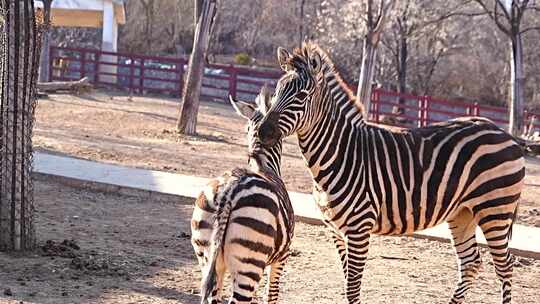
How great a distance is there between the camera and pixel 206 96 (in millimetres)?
34250

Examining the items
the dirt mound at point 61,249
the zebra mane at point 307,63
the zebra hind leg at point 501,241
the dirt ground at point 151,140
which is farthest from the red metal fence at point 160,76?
the zebra mane at point 307,63

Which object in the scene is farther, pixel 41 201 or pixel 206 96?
pixel 206 96

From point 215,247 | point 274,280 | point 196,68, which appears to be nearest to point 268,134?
point 274,280

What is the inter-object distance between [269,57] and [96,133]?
102 ft

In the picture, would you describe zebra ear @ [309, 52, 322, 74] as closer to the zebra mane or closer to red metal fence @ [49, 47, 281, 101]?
the zebra mane

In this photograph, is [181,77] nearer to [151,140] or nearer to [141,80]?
[141,80]

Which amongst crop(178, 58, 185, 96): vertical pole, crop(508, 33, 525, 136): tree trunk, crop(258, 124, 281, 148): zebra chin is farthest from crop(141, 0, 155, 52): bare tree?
crop(258, 124, 281, 148): zebra chin

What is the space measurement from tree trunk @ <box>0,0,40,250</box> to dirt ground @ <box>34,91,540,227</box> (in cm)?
588

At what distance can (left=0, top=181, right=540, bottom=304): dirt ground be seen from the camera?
7.29 metres

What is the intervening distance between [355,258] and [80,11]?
3242cm

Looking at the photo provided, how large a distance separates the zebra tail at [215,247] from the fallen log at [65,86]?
2197 cm

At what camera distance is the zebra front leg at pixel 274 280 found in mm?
6173

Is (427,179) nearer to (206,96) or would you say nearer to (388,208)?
(388,208)

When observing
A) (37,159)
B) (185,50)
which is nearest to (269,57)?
(185,50)
